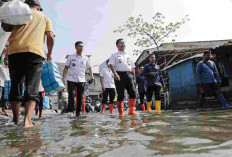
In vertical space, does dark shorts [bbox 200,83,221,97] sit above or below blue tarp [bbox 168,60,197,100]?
below

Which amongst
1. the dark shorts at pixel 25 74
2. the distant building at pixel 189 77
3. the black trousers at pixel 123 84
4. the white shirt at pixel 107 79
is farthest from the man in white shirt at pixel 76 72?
the distant building at pixel 189 77

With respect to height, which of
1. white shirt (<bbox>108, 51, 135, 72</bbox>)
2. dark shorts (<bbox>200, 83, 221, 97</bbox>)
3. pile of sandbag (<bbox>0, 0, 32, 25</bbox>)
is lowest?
dark shorts (<bbox>200, 83, 221, 97</bbox>)

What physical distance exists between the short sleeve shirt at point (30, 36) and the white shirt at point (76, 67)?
2.44 meters

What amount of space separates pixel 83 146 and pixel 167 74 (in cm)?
1290

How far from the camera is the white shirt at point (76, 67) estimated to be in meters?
6.00

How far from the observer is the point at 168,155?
1231mm

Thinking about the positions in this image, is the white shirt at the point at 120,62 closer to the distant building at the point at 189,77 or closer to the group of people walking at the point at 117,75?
the group of people walking at the point at 117,75

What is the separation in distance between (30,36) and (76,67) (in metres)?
2.74

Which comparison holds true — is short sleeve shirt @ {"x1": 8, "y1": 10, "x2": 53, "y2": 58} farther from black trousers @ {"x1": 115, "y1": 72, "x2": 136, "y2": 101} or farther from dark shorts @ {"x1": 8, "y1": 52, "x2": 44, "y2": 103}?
black trousers @ {"x1": 115, "y1": 72, "x2": 136, "y2": 101}

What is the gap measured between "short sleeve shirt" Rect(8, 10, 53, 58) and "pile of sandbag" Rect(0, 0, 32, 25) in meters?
0.22

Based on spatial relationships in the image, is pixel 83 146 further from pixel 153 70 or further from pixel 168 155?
pixel 153 70

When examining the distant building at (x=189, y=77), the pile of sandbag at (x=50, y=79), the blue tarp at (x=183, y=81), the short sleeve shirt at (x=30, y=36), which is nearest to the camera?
the short sleeve shirt at (x=30, y=36)

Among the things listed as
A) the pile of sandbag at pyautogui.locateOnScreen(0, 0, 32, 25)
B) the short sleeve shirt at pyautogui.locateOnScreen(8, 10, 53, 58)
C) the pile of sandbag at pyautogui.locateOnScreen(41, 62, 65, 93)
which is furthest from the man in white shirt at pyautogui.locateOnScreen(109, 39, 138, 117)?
the pile of sandbag at pyautogui.locateOnScreen(0, 0, 32, 25)

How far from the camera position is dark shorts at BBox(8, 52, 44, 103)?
3324 mm
